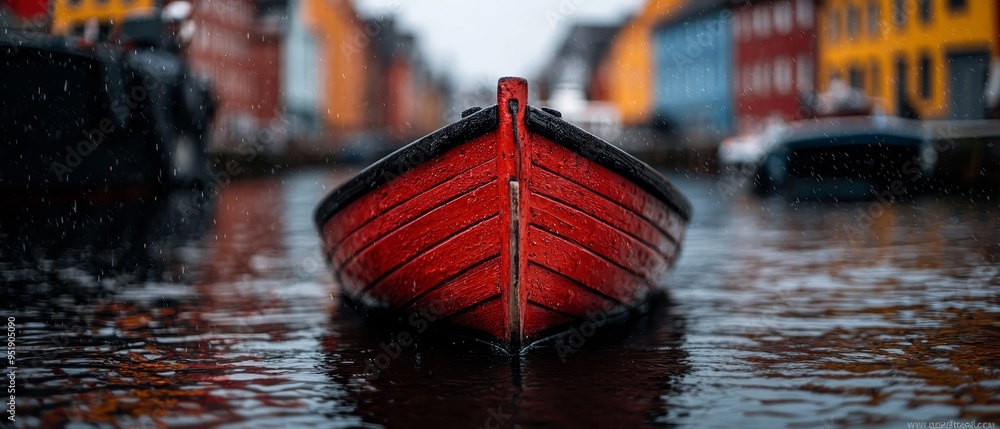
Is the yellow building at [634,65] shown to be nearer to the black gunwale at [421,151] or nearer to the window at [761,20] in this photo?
the window at [761,20]

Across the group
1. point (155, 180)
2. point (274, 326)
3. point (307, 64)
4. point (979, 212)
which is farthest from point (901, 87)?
point (307, 64)

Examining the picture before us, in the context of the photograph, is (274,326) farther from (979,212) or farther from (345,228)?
(979,212)

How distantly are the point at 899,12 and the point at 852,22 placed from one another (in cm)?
478

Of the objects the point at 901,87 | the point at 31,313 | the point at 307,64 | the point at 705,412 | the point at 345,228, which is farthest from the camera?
the point at 307,64

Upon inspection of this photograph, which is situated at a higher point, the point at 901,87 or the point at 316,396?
the point at 901,87

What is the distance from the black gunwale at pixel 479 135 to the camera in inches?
257

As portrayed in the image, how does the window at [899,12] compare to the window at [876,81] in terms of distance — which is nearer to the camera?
the window at [899,12]

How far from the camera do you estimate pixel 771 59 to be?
6025 cm

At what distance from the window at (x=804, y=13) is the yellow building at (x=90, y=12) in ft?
115

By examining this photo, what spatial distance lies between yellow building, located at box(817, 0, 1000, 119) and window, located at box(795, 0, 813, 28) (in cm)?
121

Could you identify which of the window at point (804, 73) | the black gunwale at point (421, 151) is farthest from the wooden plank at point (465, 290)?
the window at point (804, 73)

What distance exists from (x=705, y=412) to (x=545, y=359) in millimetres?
1483

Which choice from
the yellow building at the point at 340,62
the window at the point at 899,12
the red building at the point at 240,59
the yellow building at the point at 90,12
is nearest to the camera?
the yellow building at the point at 90,12

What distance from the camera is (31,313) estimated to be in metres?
8.78
